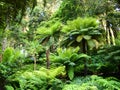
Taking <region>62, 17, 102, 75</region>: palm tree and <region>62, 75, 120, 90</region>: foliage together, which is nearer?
<region>62, 75, 120, 90</region>: foliage

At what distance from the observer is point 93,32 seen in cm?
1493

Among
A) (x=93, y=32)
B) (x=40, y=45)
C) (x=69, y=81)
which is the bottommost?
(x=69, y=81)

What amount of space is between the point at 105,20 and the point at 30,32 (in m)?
8.98

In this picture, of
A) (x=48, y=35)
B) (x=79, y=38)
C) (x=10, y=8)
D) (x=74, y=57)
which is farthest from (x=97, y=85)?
(x=10, y=8)

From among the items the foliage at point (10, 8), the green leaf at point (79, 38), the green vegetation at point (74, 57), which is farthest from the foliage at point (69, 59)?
the foliage at point (10, 8)

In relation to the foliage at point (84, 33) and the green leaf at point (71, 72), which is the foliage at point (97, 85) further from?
the foliage at point (84, 33)

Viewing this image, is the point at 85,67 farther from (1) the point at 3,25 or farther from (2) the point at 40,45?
(1) the point at 3,25

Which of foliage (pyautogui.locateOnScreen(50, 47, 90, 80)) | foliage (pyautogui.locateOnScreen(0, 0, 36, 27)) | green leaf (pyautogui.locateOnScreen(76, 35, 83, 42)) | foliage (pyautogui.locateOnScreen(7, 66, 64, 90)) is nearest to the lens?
foliage (pyautogui.locateOnScreen(0, 0, 36, 27))

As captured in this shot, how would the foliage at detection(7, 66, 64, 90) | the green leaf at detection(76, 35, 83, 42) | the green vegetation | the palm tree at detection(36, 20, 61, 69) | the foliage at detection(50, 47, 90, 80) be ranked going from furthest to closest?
the palm tree at detection(36, 20, 61, 69) < the green leaf at detection(76, 35, 83, 42) < the foliage at detection(50, 47, 90, 80) < the green vegetation < the foliage at detection(7, 66, 64, 90)

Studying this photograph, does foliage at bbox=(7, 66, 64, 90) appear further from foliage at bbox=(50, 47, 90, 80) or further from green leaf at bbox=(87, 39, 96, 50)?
green leaf at bbox=(87, 39, 96, 50)

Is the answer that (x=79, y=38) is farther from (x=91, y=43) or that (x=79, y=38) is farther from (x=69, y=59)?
(x=69, y=59)

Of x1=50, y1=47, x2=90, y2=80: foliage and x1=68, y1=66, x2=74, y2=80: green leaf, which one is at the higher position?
x1=50, y1=47, x2=90, y2=80: foliage

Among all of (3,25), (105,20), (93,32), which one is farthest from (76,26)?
(3,25)

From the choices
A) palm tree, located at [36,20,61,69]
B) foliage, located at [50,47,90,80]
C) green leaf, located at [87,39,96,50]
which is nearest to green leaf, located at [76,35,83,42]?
green leaf, located at [87,39,96,50]
